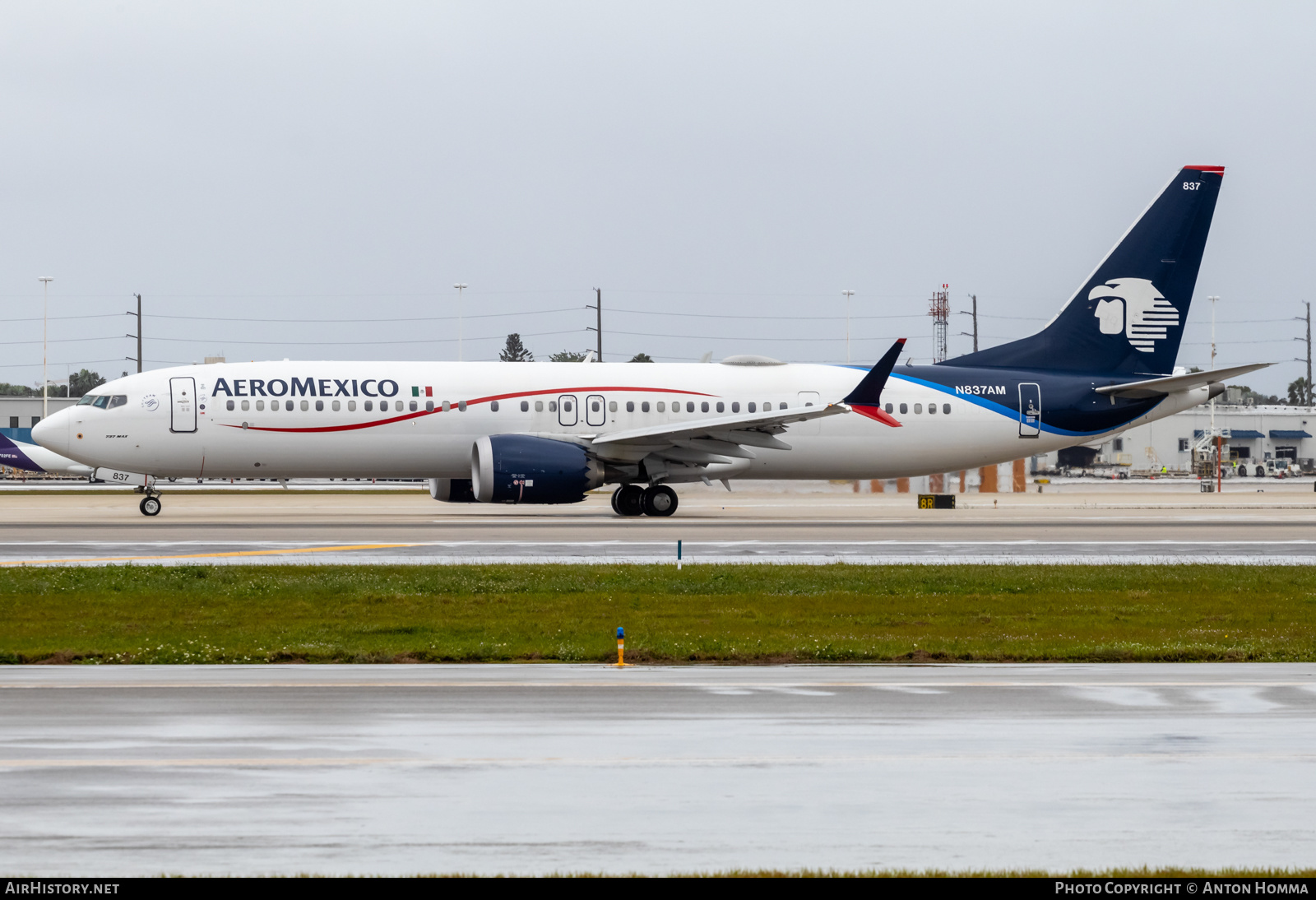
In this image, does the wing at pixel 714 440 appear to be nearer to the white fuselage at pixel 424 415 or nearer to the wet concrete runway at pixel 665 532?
the white fuselage at pixel 424 415

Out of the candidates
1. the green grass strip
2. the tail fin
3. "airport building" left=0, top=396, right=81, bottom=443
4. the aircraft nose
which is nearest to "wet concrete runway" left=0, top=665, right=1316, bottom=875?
the green grass strip

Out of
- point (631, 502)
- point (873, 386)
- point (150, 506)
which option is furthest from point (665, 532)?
point (150, 506)

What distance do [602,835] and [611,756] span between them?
1918mm

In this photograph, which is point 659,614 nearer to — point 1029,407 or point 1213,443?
point 1029,407

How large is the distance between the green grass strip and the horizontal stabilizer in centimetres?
1703

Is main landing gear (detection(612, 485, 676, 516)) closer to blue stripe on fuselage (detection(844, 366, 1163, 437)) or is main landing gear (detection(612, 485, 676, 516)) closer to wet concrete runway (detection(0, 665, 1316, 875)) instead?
blue stripe on fuselage (detection(844, 366, 1163, 437))

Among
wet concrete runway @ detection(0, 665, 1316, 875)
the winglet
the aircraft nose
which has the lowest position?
wet concrete runway @ detection(0, 665, 1316, 875)

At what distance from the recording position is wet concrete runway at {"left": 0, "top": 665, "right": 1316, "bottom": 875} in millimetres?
7105

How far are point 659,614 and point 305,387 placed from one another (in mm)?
22585

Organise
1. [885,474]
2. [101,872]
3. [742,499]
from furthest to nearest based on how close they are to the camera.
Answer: [742,499] < [885,474] < [101,872]

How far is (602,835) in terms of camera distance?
7.36 meters

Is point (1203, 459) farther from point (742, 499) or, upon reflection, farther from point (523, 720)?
point (523, 720)

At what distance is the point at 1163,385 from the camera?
134 feet

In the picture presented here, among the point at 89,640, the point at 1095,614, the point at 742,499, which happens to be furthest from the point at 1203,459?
the point at 89,640
